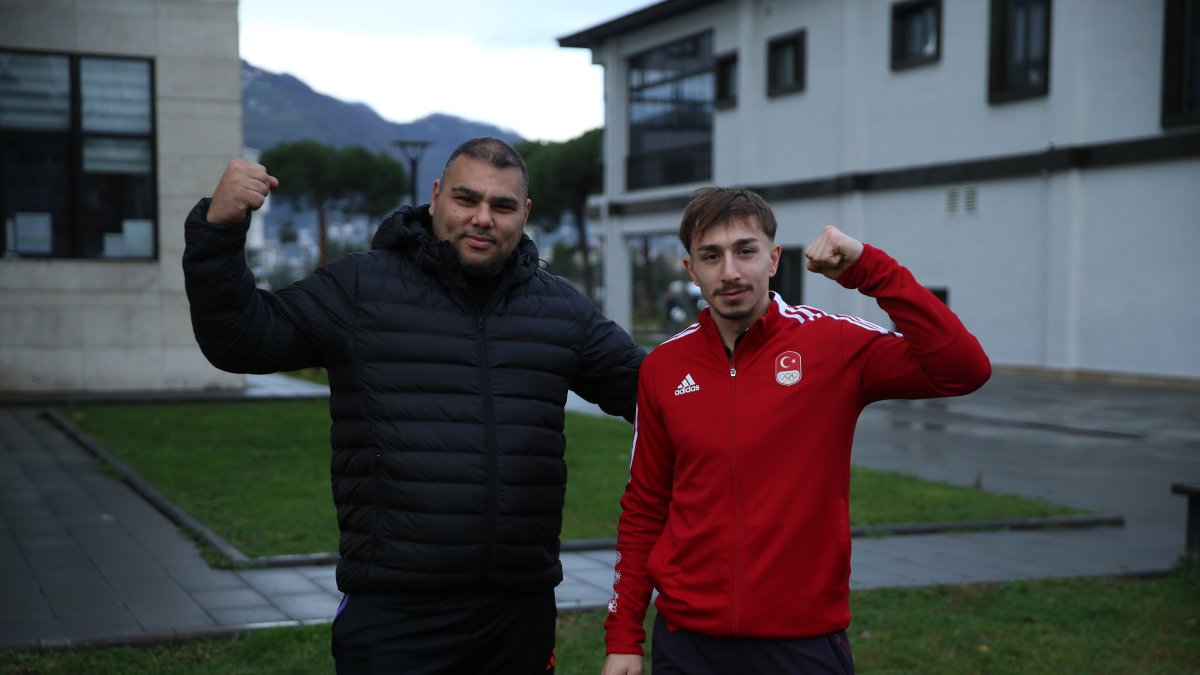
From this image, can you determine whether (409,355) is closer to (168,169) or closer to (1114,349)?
(168,169)

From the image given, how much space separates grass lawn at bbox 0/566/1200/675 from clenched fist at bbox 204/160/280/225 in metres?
2.88

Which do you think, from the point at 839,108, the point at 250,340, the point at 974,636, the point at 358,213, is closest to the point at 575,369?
the point at 250,340

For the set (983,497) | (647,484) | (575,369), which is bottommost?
(983,497)

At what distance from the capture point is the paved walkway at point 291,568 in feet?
20.3

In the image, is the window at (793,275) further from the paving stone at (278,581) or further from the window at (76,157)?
the paving stone at (278,581)

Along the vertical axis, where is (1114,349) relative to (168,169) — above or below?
below

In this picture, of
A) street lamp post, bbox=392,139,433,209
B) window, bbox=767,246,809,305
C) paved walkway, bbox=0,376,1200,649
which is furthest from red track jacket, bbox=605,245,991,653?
window, bbox=767,246,809,305

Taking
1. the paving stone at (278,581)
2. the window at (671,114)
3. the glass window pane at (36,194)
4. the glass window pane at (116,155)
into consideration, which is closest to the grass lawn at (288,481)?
the paving stone at (278,581)

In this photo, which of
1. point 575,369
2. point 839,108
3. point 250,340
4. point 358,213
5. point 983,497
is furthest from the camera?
point 358,213

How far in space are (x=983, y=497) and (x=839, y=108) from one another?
68.5 feet

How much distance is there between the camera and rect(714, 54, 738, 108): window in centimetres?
3400

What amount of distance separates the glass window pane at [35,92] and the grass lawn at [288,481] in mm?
4671

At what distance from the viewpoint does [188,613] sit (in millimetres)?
6164

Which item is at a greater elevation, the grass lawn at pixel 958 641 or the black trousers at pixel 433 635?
the black trousers at pixel 433 635
